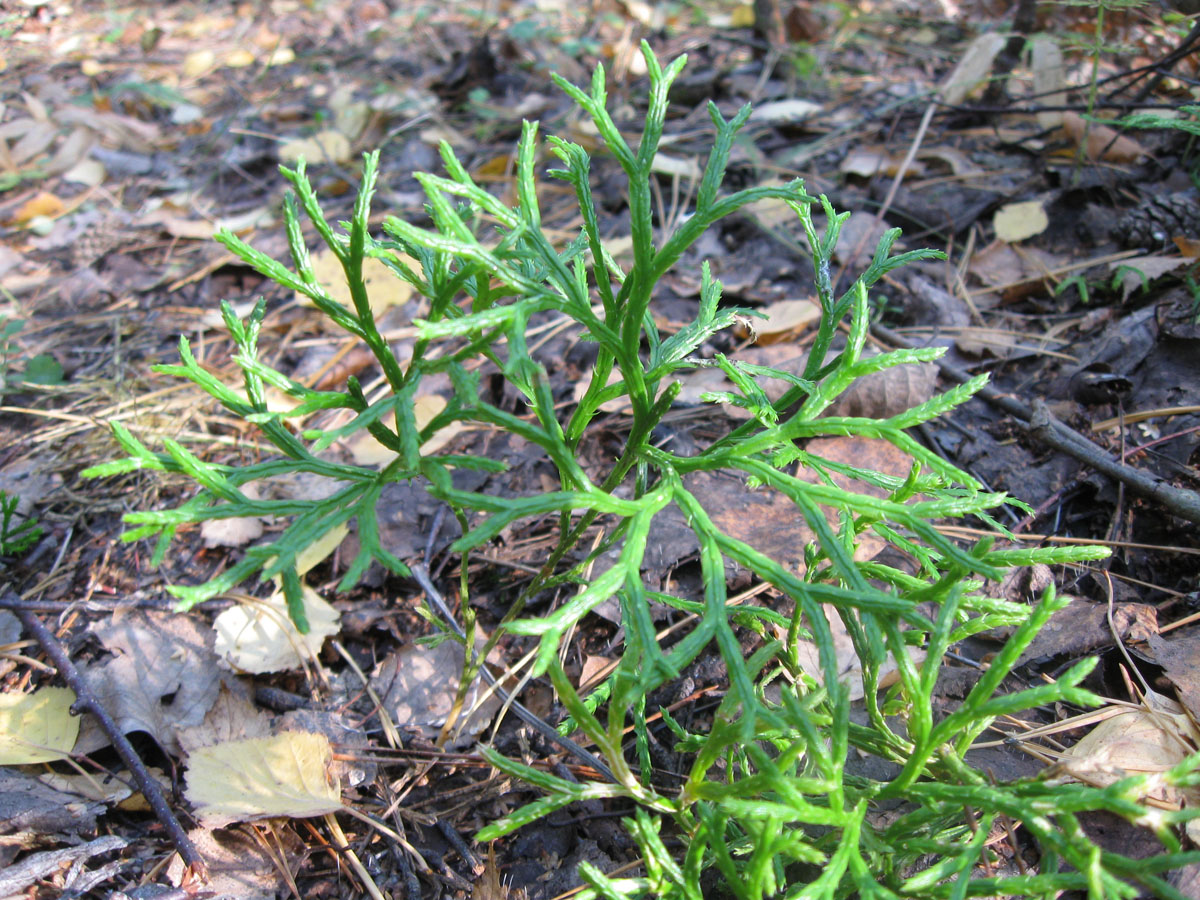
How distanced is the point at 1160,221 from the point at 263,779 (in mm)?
3072

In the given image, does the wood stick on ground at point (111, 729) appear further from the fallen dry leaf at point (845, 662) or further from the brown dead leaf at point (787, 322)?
the brown dead leaf at point (787, 322)

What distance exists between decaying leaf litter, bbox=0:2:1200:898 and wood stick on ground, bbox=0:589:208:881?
4cm

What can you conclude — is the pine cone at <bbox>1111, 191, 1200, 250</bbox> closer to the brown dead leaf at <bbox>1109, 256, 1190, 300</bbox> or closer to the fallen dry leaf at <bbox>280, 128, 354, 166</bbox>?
the brown dead leaf at <bbox>1109, 256, 1190, 300</bbox>

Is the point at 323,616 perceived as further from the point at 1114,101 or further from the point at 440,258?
the point at 1114,101

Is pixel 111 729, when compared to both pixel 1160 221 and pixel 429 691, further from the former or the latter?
pixel 1160 221

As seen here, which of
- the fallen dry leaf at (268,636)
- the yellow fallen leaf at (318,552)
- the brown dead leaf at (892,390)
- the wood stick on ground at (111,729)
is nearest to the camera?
the wood stick on ground at (111,729)

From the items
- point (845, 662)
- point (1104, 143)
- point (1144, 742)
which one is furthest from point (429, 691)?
point (1104, 143)

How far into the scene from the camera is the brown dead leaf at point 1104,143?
284 centimetres

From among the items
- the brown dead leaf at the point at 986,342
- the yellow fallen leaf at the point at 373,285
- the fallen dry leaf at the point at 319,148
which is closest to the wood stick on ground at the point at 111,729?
the yellow fallen leaf at the point at 373,285

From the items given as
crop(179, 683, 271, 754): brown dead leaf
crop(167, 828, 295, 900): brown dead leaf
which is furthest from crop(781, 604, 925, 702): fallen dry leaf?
crop(179, 683, 271, 754): brown dead leaf

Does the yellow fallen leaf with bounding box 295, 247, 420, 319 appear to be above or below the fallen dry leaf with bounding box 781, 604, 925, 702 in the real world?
above

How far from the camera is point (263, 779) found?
157 cm

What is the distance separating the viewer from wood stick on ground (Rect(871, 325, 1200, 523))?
5.61 feet

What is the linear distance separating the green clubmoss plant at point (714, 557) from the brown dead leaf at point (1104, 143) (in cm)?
212
